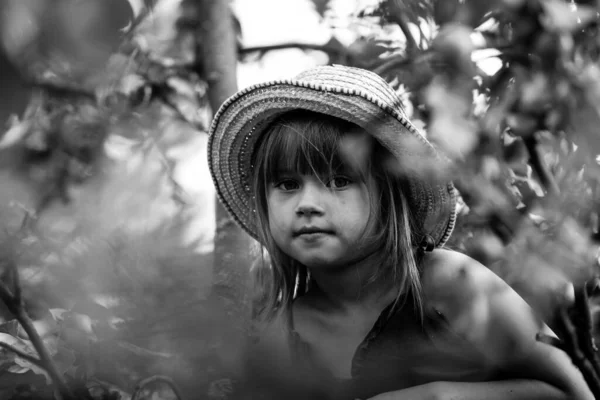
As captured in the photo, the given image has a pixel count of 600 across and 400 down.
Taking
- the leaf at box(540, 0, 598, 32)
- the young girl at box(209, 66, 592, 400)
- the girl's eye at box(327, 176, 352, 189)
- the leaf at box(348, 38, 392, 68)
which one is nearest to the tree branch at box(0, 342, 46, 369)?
the young girl at box(209, 66, 592, 400)

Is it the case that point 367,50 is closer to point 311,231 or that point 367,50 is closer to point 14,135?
point 311,231

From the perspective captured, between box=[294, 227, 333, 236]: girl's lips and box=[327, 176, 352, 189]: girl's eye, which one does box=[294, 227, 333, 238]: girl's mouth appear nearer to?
box=[294, 227, 333, 236]: girl's lips

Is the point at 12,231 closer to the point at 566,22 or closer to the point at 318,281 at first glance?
the point at 566,22

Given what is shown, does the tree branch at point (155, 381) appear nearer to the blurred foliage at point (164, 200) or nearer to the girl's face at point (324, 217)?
the blurred foliage at point (164, 200)

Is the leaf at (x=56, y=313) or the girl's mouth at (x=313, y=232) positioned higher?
the girl's mouth at (x=313, y=232)

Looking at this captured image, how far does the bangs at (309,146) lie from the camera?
185cm

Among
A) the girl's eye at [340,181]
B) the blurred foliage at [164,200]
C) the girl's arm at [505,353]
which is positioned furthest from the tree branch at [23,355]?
the girl's eye at [340,181]

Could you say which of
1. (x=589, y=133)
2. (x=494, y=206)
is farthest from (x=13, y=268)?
(x=589, y=133)

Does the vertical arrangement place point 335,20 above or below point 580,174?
above

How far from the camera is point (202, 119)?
7.70ft

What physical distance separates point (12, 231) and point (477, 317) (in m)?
1.15

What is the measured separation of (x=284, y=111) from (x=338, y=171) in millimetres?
273

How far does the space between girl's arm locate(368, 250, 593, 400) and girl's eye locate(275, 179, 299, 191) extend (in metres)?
0.50

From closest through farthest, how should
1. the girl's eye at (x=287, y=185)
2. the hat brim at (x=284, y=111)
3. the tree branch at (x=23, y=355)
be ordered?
the tree branch at (x=23, y=355), the hat brim at (x=284, y=111), the girl's eye at (x=287, y=185)
